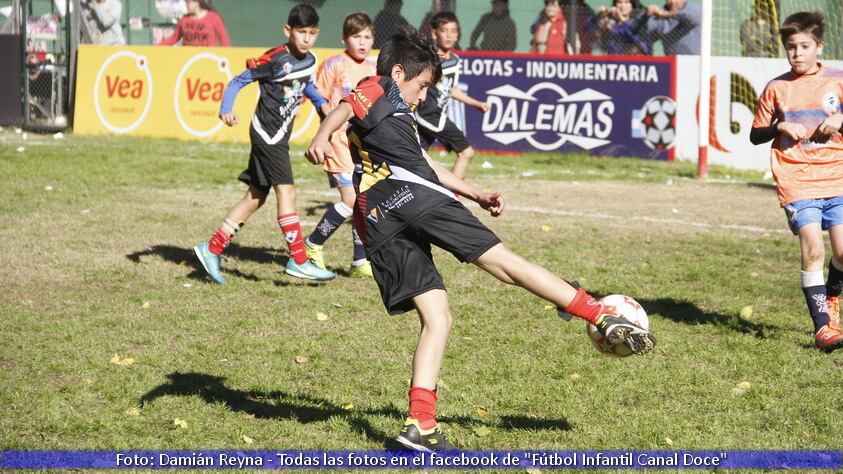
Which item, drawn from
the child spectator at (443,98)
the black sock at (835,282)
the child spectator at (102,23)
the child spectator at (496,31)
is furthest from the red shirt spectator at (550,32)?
the black sock at (835,282)

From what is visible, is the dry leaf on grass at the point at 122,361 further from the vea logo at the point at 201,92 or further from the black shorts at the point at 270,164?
the vea logo at the point at 201,92

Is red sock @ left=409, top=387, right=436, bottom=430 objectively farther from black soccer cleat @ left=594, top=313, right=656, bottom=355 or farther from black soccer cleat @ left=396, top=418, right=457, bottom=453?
black soccer cleat @ left=594, top=313, right=656, bottom=355

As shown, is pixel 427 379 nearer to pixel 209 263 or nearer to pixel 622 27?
pixel 209 263

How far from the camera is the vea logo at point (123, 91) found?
19.4 metres

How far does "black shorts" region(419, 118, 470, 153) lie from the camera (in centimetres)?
1095

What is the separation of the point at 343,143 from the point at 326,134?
4487 mm

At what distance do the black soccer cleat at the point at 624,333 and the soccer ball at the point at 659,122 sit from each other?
12439 mm

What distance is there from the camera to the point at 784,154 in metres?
7.11

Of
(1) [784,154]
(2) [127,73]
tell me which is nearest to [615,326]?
(1) [784,154]

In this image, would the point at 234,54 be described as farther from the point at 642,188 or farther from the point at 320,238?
the point at 320,238

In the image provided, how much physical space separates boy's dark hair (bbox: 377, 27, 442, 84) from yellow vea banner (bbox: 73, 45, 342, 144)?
1293cm

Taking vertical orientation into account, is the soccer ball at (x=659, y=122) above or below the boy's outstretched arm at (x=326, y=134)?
below

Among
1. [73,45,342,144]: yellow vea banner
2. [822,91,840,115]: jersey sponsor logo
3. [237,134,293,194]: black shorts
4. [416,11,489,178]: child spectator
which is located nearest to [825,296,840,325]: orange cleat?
[822,91,840,115]: jersey sponsor logo

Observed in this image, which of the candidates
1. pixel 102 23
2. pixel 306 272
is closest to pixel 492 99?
pixel 102 23
